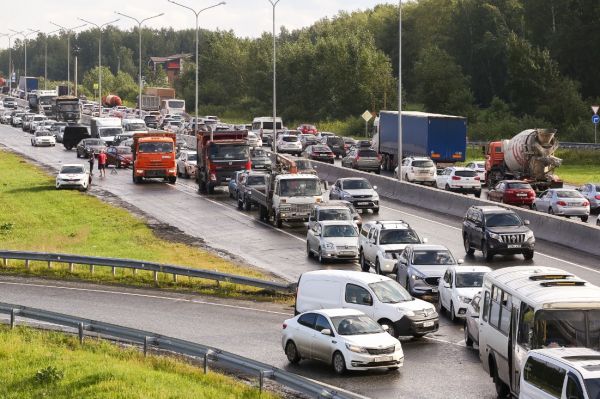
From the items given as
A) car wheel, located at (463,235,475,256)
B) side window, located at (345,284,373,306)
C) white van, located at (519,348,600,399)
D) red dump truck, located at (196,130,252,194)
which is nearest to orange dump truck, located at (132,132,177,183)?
red dump truck, located at (196,130,252,194)

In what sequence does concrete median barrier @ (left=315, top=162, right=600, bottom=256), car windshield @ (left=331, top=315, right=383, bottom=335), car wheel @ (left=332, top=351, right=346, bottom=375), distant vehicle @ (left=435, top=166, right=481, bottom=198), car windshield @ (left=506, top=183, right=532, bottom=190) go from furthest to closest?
distant vehicle @ (left=435, top=166, right=481, bottom=198) → car windshield @ (left=506, top=183, right=532, bottom=190) → concrete median barrier @ (left=315, top=162, right=600, bottom=256) → car windshield @ (left=331, top=315, right=383, bottom=335) → car wheel @ (left=332, top=351, right=346, bottom=375)

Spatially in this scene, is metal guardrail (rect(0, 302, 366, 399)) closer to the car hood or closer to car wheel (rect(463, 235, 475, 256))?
the car hood

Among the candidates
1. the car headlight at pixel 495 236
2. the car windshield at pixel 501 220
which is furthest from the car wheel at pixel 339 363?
the car windshield at pixel 501 220

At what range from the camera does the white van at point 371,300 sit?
2747 centimetres

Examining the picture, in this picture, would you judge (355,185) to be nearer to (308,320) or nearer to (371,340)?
(308,320)

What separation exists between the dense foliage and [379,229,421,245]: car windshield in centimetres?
6382

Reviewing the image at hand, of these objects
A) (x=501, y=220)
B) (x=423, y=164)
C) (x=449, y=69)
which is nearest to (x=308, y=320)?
(x=501, y=220)

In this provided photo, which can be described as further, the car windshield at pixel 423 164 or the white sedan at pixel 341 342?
the car windshield at pixel 423 164

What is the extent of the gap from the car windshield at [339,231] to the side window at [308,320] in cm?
1556

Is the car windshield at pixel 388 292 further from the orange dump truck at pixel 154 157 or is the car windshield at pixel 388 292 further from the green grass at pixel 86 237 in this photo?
the orange dump truck at pixel 154 157

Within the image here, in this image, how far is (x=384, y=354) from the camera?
2405cm

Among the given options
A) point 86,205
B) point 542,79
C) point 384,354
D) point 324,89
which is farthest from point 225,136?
point 324,89

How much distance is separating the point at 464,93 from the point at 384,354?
97841 mm

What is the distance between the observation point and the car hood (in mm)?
24078
